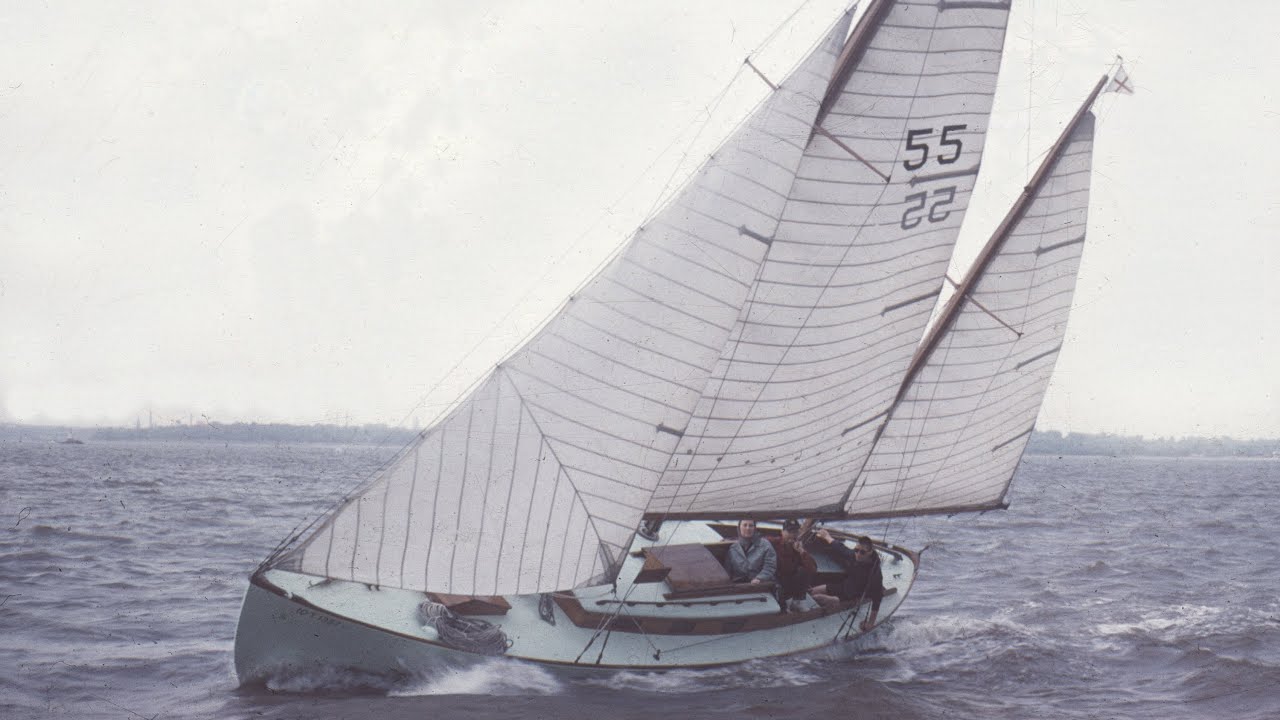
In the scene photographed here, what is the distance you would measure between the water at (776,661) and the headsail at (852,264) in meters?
2.42

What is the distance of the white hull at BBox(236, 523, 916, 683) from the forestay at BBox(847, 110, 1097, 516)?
3.04 metres

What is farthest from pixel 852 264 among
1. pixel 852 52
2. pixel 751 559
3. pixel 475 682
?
pixel 475 682

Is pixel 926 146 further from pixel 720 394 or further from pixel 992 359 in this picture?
pixel 992 359

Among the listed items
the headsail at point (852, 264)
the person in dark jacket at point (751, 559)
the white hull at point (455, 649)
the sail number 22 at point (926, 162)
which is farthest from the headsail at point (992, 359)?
the white hull at point (455, 649)

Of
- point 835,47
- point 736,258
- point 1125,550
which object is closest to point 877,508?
point 736,258

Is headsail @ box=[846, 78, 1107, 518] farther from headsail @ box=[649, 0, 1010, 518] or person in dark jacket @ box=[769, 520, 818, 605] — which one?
person in dark jacket @ box=[769, 520, 818, 605]

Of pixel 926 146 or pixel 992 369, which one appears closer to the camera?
pixel 926 146

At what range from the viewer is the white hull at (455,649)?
8078mm

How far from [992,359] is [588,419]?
6.87m

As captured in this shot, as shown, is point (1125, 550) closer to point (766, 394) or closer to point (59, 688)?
point (766, 394)

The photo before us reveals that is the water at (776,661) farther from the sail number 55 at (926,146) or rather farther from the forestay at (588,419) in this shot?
the sail number 55 at (926,146)

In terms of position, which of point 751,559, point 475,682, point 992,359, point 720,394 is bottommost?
point 475,682

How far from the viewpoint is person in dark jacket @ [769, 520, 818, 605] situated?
10.5 metres

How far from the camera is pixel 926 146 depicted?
9781 mm
